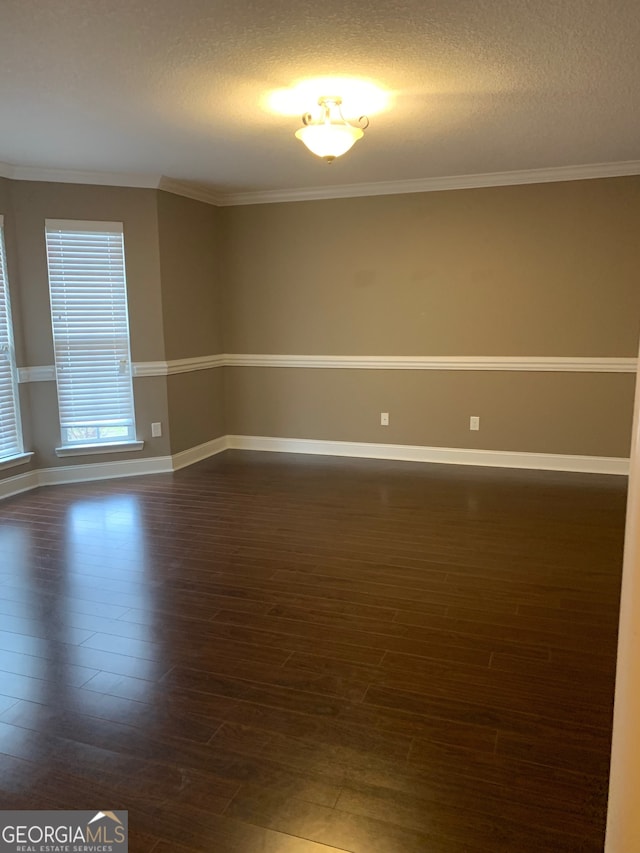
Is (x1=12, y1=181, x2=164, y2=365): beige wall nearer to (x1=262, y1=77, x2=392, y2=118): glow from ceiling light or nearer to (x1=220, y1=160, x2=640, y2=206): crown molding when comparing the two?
(x1=220, y1=160, x2=640, y2=206): crown molding

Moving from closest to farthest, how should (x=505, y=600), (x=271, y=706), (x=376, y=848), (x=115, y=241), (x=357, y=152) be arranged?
(x=376, y=848), (x=271, y=706), (x=505, y=600), (x=357, y=152), (x=115, y=241)

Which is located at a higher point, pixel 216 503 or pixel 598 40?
pixel 598 40

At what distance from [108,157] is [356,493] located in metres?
3.09

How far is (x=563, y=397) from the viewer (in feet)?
16.8

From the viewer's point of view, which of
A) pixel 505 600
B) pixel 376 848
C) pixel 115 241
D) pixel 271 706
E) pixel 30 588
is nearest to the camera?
pixel 376 848

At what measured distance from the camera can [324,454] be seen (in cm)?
595

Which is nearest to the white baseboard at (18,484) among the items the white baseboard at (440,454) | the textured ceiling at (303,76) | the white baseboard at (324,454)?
the white baseboard at (324,454)

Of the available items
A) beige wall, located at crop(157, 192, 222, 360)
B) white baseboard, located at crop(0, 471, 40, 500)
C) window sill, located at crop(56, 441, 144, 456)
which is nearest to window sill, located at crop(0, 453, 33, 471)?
white baseboard, located at crop(0, 471, 40, 500)

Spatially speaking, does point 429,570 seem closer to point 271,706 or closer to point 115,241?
point 271,706

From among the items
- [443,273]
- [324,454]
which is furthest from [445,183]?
[324,454]

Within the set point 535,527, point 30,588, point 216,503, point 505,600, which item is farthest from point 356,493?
point 30,588

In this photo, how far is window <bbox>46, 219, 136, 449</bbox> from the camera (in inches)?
192

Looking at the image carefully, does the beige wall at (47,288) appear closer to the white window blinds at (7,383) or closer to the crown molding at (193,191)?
the white window blinds at (7,383)

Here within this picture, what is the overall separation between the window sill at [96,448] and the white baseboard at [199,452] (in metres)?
0.38
